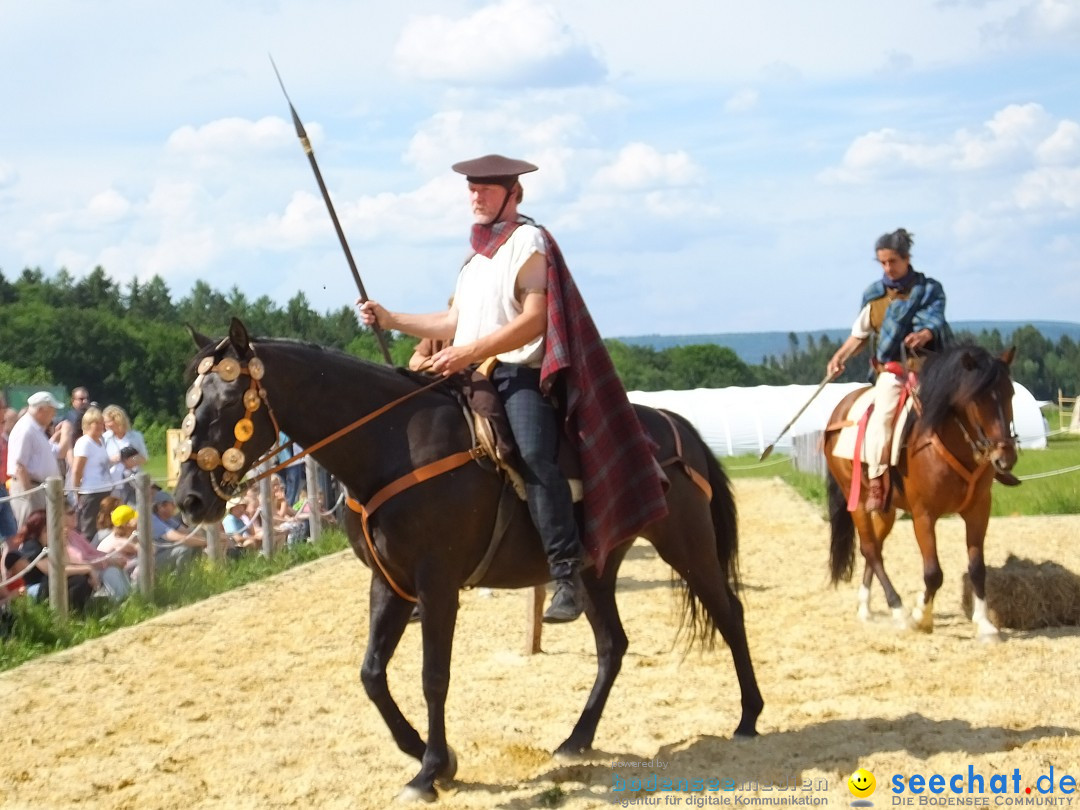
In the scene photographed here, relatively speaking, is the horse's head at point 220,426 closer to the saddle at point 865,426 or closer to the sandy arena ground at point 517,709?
the sandy arena ground at point 517,709

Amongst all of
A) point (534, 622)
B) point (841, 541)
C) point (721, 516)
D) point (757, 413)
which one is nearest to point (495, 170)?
point (721, 516)

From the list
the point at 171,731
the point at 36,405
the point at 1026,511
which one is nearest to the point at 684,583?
the point at 171,731

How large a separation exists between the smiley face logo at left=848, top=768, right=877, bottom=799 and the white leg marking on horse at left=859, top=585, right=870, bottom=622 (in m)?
5.15

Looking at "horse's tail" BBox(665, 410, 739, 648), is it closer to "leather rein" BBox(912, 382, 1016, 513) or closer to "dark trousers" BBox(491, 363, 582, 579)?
"dark trousers" BBox(491, 363, 582, 579)

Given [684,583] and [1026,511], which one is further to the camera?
[1026,511]

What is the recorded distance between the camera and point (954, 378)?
32.1 ft

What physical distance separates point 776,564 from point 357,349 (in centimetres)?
2296

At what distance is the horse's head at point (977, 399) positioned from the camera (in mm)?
9562

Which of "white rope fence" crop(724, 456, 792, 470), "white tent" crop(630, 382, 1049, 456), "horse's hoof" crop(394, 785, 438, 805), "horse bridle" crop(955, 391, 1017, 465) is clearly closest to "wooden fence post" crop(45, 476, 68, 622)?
"horse's hoof" crop(394, 785, 438, 805)

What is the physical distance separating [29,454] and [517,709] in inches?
218

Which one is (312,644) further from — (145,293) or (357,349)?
(145,293)

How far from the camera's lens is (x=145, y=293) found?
74.2m

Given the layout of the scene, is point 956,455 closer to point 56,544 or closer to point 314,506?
point 56,544

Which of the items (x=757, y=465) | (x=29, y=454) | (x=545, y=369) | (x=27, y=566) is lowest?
(x=757, y=465)
